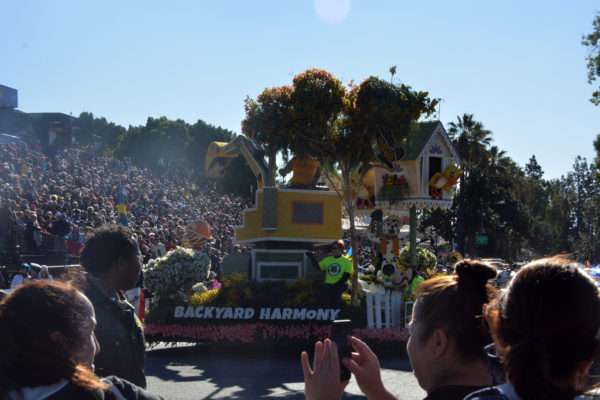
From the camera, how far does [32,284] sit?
7.07 feet

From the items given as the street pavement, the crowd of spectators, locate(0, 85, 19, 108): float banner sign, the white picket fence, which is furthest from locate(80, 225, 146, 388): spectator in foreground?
locate(0, 85, 19, 108): float banner sign

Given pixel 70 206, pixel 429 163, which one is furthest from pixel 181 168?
pixel 429 163

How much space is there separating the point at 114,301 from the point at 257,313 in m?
8.20

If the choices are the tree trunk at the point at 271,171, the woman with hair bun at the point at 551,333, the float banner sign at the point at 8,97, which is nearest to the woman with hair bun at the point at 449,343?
the woman with hair bun at the point at 551,333

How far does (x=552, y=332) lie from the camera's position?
1646mm

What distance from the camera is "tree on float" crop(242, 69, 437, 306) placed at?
11711mm

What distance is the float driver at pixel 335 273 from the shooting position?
1126 cm

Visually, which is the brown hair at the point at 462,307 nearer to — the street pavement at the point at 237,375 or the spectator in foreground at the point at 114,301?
the spectator in foreground at the point at 114,301

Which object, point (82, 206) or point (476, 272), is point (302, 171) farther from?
point (82, 206)

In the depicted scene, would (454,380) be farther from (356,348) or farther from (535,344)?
(535,344)

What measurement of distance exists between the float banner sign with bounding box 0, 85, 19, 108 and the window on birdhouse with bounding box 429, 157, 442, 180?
1209 inches

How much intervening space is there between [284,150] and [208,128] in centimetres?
7038

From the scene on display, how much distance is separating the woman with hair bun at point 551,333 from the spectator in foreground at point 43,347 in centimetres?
133

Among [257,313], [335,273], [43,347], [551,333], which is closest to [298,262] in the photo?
[335,273]
